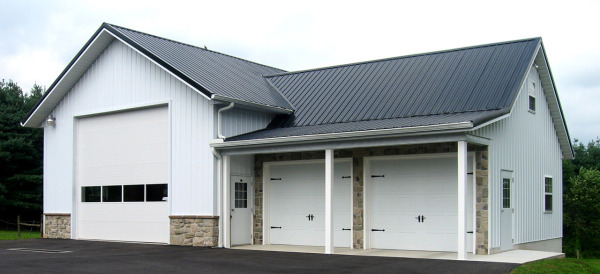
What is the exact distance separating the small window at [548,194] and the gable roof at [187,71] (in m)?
7.61

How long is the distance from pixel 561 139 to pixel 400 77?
5903 mm

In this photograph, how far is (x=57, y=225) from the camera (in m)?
20.3

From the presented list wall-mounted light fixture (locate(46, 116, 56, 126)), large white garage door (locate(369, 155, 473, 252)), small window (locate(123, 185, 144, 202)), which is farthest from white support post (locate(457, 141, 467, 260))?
wall-mounted light fixture (locate(46, 116, 56, 126))

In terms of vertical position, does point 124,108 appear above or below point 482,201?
above

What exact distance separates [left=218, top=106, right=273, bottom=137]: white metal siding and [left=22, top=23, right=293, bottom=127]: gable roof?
419mm

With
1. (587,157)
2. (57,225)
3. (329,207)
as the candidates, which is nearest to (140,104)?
Result: (57,225)

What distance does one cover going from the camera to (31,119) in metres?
21.0

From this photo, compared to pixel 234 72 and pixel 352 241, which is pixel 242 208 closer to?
pixel 352 241

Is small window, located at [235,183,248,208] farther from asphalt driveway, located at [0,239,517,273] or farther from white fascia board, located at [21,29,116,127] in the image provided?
white fascia board, located at [21,29,116,127]

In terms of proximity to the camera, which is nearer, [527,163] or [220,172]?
[220,172]

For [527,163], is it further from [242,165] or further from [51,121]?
[51,121]

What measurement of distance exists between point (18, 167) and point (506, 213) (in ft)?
84.0

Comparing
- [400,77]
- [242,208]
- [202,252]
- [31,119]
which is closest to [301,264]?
[202,252]

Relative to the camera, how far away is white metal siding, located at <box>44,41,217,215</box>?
16688 millimetres
